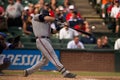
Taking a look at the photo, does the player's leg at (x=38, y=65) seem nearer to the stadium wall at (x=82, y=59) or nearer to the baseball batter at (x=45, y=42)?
the baseball batter at (x=45, y=42)

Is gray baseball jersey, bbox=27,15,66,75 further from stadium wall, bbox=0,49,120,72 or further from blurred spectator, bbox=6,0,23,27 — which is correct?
blurred spectator, bbox=6,0,23,27

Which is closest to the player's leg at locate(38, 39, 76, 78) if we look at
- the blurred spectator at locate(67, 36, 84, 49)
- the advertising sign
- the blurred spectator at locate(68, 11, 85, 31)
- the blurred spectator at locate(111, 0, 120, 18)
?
the advertising sign

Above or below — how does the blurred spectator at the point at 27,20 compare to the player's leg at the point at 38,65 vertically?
above

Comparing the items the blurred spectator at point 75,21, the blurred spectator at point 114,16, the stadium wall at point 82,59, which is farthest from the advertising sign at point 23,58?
the blurred spectator at point 114,16

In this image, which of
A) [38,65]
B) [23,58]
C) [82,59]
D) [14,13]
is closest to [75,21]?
[82,59]

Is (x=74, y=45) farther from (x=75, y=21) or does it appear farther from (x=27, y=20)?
(x=27, y=20)

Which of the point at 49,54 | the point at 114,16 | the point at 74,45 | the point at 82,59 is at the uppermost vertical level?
the point at 49,54

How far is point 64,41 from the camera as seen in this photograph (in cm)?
1580

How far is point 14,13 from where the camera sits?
662 inches

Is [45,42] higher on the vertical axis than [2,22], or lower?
higher

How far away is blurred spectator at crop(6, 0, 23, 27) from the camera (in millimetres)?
16750

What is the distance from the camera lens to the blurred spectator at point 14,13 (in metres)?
16.8

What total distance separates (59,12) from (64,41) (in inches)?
61.2

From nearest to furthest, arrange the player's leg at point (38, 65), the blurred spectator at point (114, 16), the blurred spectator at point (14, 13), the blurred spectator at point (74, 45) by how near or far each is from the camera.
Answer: the player's leg at point (38, 65), the blurred spectator at point (74, 45), the blurred spectator at point (14, 13), the blurred spectator at point (114, 16)
